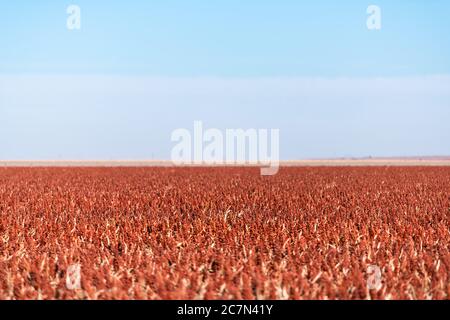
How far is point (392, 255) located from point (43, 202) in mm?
9609

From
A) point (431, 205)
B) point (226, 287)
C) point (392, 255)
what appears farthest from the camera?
point (431, 205)

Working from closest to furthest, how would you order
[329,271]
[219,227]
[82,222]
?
[329,271]
[219,227]
[82,222]

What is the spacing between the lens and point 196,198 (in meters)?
15.7

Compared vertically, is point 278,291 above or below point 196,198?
below

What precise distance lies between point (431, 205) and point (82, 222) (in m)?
7.94

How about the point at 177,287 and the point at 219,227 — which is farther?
the point at 219,227

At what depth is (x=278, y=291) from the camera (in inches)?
226
